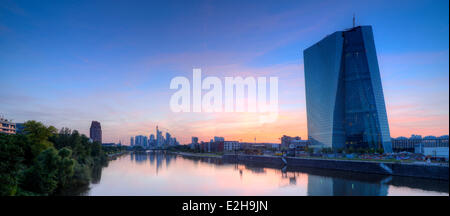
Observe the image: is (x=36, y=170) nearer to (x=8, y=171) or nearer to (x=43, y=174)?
(x=43, y=174)

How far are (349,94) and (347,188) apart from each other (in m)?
67.7

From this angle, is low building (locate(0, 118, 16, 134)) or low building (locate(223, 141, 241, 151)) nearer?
low building (locate(0, 118, 16, 134))

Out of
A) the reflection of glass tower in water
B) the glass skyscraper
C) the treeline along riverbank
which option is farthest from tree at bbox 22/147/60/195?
the glass skyscraper

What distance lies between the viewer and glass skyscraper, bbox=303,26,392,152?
274 ft

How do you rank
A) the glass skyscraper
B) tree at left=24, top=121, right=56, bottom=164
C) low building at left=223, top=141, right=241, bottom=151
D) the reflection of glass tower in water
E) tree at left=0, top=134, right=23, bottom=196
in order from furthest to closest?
low building at left=223, top=141, right=241, bottom=151
the glass skyscraper
tree at left=24, top=121, right=56, bottom=164
the reflection of glass tower in water
tree at left=0, top=134, right=23, bottom=196

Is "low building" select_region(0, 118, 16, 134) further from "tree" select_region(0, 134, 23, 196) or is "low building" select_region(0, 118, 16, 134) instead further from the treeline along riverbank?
"tree" select_region(0, 134, 23, 196)

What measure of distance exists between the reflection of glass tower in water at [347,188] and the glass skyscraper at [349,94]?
→ 181 ft

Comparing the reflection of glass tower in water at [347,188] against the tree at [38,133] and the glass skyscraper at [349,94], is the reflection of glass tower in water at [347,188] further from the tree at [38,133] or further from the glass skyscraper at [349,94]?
the glass skyscraper at [349,94]

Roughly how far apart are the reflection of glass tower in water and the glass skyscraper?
55.3 m

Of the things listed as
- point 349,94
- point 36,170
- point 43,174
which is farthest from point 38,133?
point 349,94

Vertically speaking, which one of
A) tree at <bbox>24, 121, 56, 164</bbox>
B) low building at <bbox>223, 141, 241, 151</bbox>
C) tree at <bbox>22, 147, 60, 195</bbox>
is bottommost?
low building at <bbox>223, 141, 241, 151</bbox>
